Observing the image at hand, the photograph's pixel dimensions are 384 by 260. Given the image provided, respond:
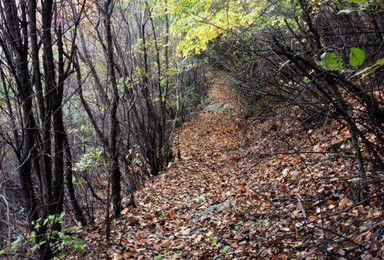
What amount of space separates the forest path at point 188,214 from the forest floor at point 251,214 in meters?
0.02

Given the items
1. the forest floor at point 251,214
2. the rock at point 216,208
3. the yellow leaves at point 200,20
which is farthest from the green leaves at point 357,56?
the rock at point 216,208

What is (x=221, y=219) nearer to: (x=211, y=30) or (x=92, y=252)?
(x=92, y=252)

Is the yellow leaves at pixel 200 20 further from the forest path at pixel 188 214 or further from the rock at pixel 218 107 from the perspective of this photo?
the rock at pixel 218 107

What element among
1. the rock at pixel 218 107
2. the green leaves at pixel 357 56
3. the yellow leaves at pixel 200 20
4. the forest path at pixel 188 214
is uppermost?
the yellow leaves at pixel 200 20

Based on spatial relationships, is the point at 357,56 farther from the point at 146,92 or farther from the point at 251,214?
the point at 146,92

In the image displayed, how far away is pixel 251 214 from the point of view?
14.8 ft

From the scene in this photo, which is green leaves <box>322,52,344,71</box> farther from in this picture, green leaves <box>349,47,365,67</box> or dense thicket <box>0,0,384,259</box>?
green leaves <box>349,47,365,67</box>

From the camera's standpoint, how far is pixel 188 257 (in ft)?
13.2

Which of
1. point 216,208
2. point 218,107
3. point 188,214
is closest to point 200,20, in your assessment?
point 216,208

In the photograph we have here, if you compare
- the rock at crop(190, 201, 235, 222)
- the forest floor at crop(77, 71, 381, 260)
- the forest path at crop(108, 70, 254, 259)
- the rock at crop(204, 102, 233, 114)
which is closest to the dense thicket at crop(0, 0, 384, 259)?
the forest floor at crop(77, 71, 381, 260)

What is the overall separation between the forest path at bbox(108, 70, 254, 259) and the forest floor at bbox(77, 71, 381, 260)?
2cm

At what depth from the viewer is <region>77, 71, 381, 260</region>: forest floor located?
279 cm

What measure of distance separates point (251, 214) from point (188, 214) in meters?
A: 1.55

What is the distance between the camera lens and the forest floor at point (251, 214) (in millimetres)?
2795
